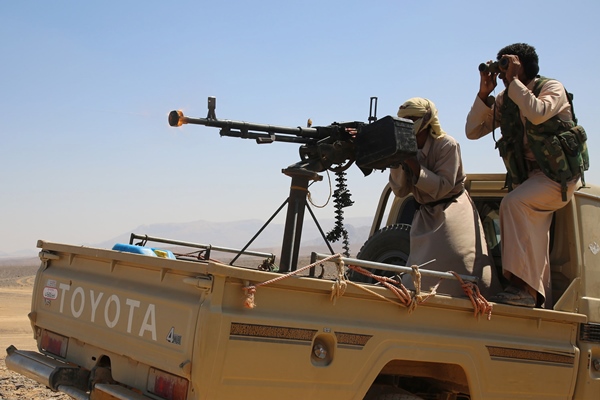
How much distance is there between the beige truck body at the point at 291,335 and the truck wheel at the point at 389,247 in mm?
1031

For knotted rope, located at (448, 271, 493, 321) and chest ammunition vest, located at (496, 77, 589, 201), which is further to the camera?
chest ammunition vest, located at (496, 77, 589, 201)

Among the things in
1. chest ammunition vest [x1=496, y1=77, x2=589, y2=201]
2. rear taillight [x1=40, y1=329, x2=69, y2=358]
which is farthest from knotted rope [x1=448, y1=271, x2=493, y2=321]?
rear taillight [x1=40, y1=329, x2=69, y2=358]

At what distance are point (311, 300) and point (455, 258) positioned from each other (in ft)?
4.99

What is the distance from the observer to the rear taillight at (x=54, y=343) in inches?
176

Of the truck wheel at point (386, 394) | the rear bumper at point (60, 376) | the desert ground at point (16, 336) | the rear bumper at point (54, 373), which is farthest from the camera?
the desert ground at point (16, 336)

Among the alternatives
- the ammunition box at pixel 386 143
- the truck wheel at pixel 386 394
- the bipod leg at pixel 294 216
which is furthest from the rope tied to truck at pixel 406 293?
the ammunition box at pixel 386 143

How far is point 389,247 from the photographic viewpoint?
554 centimetres

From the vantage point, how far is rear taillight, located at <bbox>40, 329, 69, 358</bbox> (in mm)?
4477

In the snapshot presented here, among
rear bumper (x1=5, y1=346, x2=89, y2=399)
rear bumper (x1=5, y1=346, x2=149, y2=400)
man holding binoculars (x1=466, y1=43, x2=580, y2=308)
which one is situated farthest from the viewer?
man holding binoculars (x1=466, y1=43, x2=580, y2=308)

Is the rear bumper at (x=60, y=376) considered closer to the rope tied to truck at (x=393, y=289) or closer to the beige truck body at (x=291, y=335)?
the beige truck body at (x=291, y=335)

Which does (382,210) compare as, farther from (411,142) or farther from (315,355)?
(315,355)

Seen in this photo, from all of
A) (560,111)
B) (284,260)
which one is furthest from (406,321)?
(560,111)

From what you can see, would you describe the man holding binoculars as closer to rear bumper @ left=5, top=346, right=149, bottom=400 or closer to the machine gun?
the machine gun

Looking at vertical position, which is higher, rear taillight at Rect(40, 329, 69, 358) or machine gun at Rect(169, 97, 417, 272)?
machine gun at Rect(169, 97, 417, 272)
